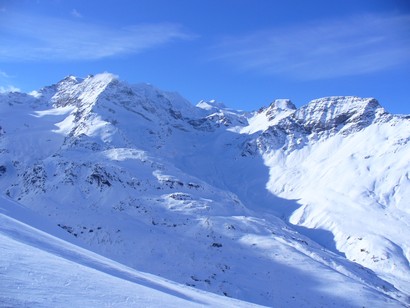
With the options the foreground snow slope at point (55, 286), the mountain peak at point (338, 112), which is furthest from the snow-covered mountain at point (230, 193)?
the foreground snow slope at point (55, 286)

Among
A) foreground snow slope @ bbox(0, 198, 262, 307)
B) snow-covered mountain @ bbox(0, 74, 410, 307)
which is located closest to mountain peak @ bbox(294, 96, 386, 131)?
snow-covered mountain @ bbox(0, 74, 410, 307)

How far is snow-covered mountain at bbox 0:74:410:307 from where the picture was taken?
1695 inches

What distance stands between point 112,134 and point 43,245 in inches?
3869

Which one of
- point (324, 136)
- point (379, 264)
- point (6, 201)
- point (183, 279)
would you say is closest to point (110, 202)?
point (183, 279)

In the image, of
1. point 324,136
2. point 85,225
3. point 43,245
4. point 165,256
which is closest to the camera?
point 43,245

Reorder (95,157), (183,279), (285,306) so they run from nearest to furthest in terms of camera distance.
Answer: (285,306) → (183,279) → (95,157)

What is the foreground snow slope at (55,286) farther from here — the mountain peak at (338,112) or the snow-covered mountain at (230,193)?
the mountain peak at (338,112)

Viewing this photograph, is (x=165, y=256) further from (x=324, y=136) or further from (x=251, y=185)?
(x=324, y=136)

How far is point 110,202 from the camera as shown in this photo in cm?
5809

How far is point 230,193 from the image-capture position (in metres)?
84.9

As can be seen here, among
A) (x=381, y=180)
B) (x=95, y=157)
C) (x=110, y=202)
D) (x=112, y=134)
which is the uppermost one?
(x=381, y=180)

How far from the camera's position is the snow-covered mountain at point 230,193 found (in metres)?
43.1

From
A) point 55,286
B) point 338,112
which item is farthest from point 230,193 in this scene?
point 338,112

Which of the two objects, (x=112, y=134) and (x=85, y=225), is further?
(x=112, y=134)
